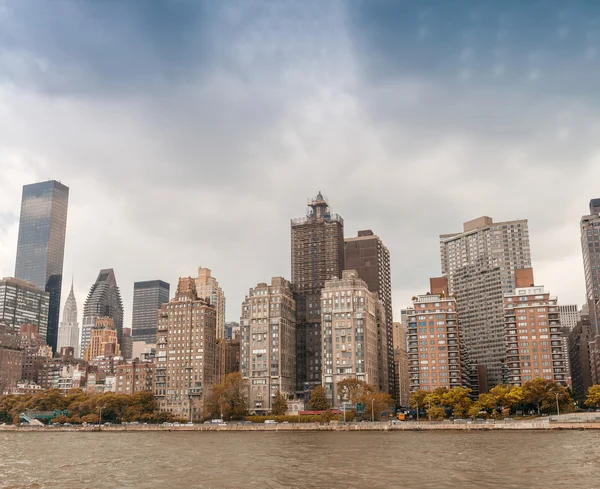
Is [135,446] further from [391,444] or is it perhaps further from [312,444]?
[391,444]

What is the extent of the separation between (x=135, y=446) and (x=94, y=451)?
554 inches

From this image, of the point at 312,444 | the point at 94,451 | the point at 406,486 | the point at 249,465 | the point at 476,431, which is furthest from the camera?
the point at 476,431

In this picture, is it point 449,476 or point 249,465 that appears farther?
point 249,465

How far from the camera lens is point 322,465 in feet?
326

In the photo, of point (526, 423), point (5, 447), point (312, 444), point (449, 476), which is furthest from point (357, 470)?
point (526, 423)

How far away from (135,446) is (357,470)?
71.8m

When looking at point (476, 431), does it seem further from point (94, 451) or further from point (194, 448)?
point (94, 451)

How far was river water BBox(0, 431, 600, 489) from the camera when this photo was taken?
268 ft

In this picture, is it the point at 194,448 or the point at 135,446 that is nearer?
the point at 194,448

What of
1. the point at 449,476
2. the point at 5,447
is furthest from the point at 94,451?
the point at 449,476

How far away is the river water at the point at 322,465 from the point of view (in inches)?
3221

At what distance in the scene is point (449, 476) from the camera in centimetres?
8538

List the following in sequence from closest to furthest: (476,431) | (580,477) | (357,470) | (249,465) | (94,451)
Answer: (580,477) → (357,470) → (249,465) → (94,451) → (476,431)

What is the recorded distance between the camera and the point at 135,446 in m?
148
